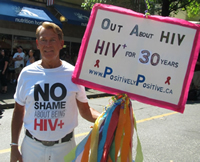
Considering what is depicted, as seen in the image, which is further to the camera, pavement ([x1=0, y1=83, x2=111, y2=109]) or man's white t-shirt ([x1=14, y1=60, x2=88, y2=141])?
pavement ([x1=0, y1=83, x2=111, y2=109])

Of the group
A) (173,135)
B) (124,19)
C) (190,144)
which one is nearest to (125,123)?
(124,19)

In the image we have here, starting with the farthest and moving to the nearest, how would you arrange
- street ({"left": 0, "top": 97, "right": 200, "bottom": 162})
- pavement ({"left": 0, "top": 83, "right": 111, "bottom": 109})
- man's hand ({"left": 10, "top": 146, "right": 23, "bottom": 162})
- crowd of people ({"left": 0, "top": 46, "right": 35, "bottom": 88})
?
crowd of people ({"left": 0, "top": 46, "right": 35, "bottom": 88})
pavement ({"left": 0, "top": 83, "right": 111, "bottom": 109})
street ({"left": 0, "top": 97, "right": 200, "bottom": 162})
man's hand ({"left": 10, "top": 146, "right": 23, "bottom": 162})

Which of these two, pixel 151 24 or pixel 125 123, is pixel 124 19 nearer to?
pixel 151 24

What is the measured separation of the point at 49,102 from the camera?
1.82 meters

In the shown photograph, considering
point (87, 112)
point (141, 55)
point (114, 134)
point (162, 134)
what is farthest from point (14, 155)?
point (162, 134)

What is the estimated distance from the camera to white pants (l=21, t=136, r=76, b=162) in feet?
5.99

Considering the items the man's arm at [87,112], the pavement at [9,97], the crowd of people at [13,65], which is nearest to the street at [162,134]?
the pavement at [9,97]

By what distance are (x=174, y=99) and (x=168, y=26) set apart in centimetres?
53

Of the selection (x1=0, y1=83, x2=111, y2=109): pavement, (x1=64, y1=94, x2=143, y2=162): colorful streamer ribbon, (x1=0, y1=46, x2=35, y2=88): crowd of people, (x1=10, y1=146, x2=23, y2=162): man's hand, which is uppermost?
(x1=64, y1=94, x2=143, y2=162): colorful streamer ribbon

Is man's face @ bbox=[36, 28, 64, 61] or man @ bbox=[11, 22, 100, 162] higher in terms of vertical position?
man's face @ bbox=[36, 28, 64, 61]

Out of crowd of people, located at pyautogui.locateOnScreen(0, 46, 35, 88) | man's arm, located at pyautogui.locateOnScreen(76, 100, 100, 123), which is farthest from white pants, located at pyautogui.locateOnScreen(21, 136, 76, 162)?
crowd of people, located at pyautogui.locateOnScreen(0, 46, 35, 88)

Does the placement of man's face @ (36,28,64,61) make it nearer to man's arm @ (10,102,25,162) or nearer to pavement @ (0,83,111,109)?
man's arm @ (10,102,25,162)

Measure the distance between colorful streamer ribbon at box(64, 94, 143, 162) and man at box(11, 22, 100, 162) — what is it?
→ 0.25 metres

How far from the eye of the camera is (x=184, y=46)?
168 cm
